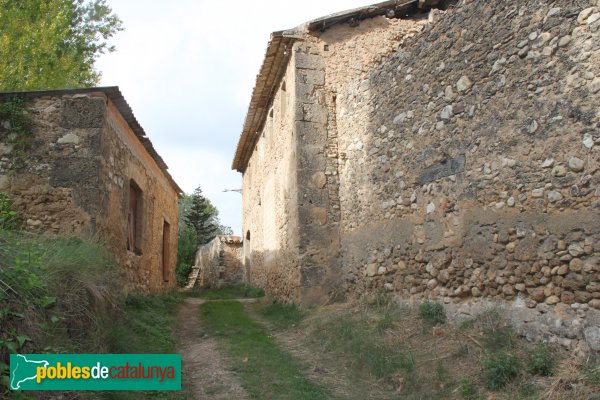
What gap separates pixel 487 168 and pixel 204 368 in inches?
152

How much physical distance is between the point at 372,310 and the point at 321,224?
2278 mm

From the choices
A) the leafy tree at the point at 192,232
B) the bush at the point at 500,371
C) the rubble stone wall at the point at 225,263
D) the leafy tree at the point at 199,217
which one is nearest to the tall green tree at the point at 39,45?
the leafy tree at the point at 192,232

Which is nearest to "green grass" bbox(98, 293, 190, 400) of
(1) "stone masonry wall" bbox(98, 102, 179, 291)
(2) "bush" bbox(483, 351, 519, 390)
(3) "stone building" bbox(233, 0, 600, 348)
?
(1) "stone masonry wall" bbox(98, 102, 179, 291)

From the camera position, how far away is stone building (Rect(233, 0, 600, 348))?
4504 millimetres

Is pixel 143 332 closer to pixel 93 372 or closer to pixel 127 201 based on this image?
pixel 127 201

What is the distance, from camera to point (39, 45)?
10.9m

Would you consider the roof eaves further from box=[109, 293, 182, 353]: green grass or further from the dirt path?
the dirt path

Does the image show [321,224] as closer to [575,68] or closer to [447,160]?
[447,160]

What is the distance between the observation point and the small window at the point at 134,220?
8422 millimetres

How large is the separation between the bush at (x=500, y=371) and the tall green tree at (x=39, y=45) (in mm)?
10571

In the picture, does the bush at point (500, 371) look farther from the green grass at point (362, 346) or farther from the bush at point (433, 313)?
the bush at point (433, 313)

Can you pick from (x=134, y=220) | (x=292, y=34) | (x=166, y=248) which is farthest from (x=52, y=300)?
(x=166, y=248)

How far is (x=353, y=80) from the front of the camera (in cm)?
886

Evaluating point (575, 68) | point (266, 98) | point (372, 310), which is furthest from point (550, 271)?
point (266, 98)
